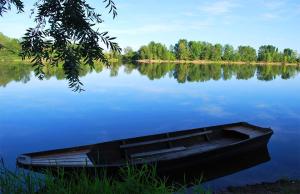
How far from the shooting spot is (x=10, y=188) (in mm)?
6473

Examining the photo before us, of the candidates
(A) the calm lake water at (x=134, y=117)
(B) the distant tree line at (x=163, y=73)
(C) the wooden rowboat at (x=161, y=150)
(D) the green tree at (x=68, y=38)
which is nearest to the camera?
(D) the green tree at (x=68, y=38)

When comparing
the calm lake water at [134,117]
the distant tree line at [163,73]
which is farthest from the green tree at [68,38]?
the distant tree line at [163,73]

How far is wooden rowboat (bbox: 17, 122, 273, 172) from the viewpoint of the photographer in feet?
46.3

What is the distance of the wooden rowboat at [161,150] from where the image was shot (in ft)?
46.3

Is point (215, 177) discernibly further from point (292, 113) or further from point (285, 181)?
point (292, 113)

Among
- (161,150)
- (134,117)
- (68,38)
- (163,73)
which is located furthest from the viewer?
(163,73)

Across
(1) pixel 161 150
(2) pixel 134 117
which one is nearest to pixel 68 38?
(1) pixel 161 150

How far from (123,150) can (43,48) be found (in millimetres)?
13346

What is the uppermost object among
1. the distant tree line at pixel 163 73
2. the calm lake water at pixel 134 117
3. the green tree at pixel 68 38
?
the green tree at pixel 68 38

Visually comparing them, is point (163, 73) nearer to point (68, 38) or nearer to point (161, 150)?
point (161, 150)

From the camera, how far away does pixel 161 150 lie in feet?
59.8

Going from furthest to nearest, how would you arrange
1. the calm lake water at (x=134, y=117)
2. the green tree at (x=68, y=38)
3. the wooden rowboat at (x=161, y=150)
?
the calm lake water at (x=134, y=117)
the wooden rowboat at (x=161, y=150)
the green tree at (x=68, y=38)

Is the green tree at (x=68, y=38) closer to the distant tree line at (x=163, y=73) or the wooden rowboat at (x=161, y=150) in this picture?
the wooden rowboat at (x=161, y=150)

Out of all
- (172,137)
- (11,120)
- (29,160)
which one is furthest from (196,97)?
(29,160)
